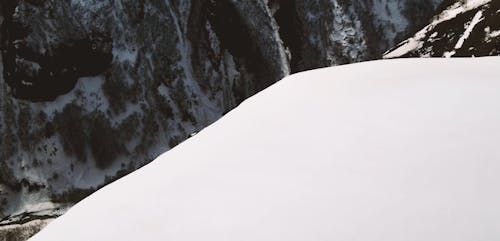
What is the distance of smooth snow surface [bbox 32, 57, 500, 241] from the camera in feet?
11.4

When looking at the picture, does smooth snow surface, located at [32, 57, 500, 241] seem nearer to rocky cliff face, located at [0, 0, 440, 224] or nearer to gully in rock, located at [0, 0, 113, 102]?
rocky cliff face, located at [0, 0, 440, 224]

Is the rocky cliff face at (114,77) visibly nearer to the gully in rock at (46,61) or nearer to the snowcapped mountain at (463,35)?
the gully in rock at (46,61)

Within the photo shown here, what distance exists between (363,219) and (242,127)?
218 cm

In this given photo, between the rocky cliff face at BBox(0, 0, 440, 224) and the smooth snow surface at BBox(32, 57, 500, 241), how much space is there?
4503 centimetres

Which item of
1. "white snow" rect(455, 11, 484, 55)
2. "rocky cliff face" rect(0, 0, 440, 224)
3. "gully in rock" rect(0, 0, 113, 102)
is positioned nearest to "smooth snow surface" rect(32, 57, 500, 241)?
"white snow" rect(455, 11, 484, 55)

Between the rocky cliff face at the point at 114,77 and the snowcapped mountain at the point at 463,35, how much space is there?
56.4 feet

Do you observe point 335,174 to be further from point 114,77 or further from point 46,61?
point 46,61

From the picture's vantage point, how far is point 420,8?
45.2 metres

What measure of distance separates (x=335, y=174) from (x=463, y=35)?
2894cm

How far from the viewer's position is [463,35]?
30000 millimetres

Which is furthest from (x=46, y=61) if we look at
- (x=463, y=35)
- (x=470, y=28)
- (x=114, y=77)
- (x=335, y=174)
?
(x=335, y=174)

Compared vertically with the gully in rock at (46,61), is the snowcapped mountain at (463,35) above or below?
below

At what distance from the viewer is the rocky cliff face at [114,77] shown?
51.4 metres

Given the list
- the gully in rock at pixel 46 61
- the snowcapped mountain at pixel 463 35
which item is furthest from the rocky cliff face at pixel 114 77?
the snowcapped mountain at pixel 463 35
